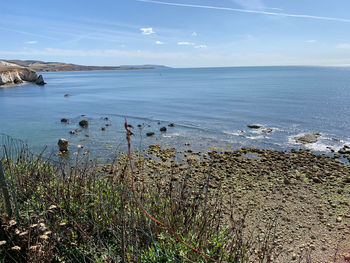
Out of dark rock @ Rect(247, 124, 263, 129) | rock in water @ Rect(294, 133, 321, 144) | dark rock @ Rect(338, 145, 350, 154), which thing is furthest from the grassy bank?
dark rock @ Rect(247, 124, 263, 129)

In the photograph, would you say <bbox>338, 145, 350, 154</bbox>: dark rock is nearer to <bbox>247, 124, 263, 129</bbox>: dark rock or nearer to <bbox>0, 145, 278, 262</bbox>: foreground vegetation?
<bbox>247, 124, 263, 129</bbox>: dark rock

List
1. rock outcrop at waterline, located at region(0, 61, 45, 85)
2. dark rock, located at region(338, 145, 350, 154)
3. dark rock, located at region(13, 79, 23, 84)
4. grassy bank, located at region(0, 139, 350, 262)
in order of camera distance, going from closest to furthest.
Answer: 1. grassy bank, located at region(0, 139, 350, 262)
2. dark rock, located at region(338, 145, 350, 154)
3. rock outcrop at waterline, located at region(0, 61, 45, 85)
4. dark rock, located at region(13, 79, 23, 84)

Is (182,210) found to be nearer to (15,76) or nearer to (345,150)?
(345,150)

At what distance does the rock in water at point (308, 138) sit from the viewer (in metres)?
21.5

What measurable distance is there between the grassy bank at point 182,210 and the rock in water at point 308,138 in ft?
12.1

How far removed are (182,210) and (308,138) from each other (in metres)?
19.8

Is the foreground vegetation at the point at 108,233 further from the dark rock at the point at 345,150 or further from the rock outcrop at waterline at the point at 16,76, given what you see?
the rock outcrop at waterline at the point at 16,76

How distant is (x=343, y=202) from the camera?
11266 millimetres

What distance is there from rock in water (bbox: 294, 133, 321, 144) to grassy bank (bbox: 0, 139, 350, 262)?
3699 mm

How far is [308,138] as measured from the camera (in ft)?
72.7

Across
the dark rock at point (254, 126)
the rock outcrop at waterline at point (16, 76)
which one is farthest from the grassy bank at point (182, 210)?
the rock outcrop at waterline at point (16, 76)

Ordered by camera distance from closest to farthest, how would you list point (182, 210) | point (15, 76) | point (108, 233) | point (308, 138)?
point (108, 233) < point (182, 210) < point (308, 138) < point (15, 76)

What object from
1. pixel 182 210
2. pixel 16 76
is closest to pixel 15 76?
pixel 16 76

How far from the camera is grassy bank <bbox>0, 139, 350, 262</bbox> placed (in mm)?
4684
